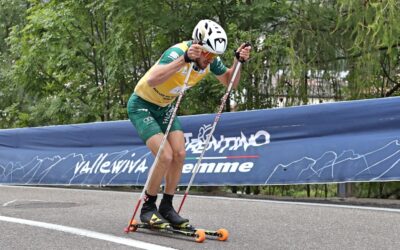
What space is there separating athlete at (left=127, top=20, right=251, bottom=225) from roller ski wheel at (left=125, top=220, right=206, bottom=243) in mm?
50

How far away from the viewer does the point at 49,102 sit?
17.2 m

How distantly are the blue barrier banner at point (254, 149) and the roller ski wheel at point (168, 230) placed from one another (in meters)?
3.29

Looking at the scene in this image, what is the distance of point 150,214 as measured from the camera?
18.6 feet

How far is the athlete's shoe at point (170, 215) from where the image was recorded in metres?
5.51

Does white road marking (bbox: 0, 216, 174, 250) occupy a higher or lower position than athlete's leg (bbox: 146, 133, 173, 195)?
lower

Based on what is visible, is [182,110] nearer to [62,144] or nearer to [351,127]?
[62,144]

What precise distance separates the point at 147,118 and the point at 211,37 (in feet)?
3.61

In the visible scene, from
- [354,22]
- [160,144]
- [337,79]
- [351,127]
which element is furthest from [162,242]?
[337,79]

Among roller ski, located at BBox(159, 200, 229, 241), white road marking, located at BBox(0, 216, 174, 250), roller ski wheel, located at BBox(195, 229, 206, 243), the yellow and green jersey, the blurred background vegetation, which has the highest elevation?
the blurred background vegetation

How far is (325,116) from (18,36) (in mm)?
12206

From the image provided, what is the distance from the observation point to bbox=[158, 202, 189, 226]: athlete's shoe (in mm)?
5512

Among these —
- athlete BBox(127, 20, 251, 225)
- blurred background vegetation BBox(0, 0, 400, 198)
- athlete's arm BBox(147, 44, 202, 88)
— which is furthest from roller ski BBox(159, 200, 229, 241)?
blurred background vegetation BBox(0, 0, 400, 198)

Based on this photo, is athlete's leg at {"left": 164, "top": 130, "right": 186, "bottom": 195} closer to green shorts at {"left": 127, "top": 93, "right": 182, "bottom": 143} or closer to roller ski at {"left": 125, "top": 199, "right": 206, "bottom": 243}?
green shorts at {"left": 127, "top": 93, "right": 182, "bottom": 143}

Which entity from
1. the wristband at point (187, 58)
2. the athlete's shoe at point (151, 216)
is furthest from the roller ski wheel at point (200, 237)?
the wristband at point (187, 58)
